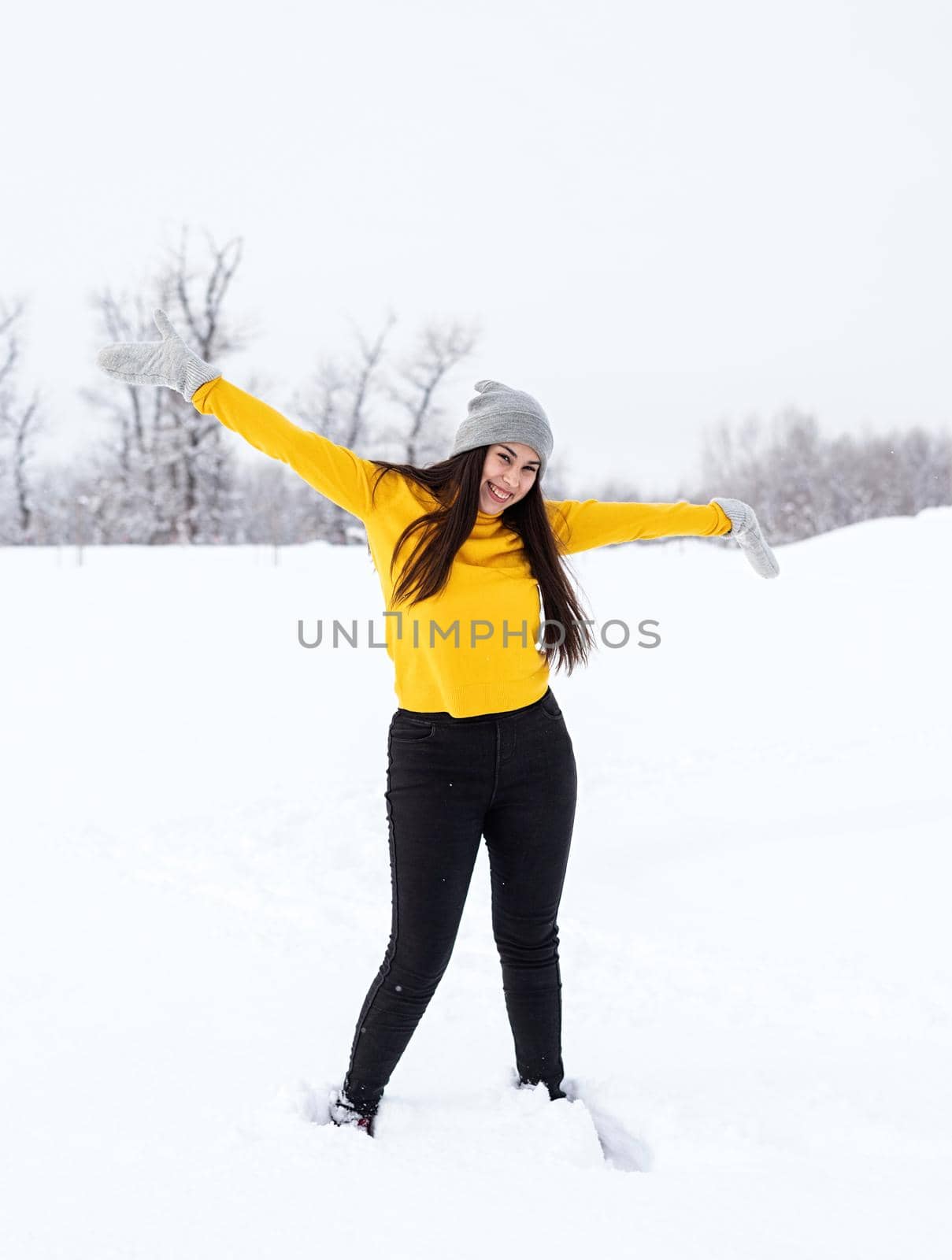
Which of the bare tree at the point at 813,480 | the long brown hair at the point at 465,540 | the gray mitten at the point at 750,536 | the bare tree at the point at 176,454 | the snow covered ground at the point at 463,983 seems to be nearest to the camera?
the snow covered ground at the point at 463,983

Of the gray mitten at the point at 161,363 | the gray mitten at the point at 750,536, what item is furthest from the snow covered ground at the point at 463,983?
the gray mitten at the point at 161,363

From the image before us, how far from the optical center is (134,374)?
7.57 ft

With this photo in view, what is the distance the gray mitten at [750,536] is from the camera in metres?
2.73

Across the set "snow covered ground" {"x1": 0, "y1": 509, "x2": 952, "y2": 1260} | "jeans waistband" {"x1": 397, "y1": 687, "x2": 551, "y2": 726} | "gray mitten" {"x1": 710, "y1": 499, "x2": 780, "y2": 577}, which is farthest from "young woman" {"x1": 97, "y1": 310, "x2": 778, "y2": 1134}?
"gray mitten" {"x1": 710, "y1": 499, "x2": 780, "y2": 577}

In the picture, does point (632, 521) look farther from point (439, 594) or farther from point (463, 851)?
point (463, 851)

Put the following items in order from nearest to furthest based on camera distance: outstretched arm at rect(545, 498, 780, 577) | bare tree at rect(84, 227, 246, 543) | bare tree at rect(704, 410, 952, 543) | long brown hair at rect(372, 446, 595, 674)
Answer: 1. long brown hair at rect(372, 446, 595, 674)
2. outstretched arm at rect(545, 498, 780, 577)
3. bare tree at rect(84, 227, 246, 543)
4. bare tree at rect(704, 410, 952, 543)

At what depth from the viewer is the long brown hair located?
7.13 ft

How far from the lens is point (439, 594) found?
7.13 ft

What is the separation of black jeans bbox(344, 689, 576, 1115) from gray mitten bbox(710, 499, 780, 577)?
2.78ft

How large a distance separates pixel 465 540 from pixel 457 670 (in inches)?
12.5

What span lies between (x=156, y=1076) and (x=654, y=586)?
967cm

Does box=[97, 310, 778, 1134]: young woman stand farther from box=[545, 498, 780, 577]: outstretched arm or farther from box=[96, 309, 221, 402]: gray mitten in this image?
box=[545, 498, 780, 577]: outstretched arm

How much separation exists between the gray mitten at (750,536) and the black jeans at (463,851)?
848mm

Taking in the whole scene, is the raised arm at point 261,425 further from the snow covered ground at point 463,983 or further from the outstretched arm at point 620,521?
the snow covered ground at point 463,983
